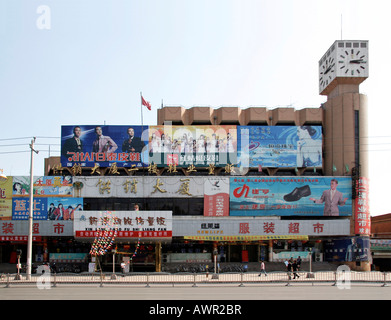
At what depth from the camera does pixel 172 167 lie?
5806 cm

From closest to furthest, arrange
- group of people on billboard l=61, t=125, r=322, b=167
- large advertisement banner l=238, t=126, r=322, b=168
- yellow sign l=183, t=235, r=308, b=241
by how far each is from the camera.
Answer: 1. yellow sign l=183, t=235, r=308, b=241
2. group of people on billboard l=61, t=125, r=322, b=167
3. large advertisement banner l=238, t=126, r=322, b=168

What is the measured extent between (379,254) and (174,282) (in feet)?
118

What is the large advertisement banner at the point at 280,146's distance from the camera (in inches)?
2303

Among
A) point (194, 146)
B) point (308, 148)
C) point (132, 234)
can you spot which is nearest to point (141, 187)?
point (194, 146)

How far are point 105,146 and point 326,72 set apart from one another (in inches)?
1300

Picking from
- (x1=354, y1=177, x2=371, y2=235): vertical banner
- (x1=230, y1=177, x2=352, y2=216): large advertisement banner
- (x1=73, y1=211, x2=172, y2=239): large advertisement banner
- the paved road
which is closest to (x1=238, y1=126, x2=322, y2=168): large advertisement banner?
(x1=230, y1=177, x2=352, y2=216): large advertisement banner

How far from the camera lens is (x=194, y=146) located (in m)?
58.5

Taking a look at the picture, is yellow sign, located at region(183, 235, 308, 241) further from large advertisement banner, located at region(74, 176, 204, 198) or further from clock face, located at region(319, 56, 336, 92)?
clock face, located at region(319, 56, 336, 92)

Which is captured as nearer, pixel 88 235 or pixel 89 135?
pixel 88 235

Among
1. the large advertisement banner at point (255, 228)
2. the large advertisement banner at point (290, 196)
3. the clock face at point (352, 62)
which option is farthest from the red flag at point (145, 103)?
the clock face at point (352, 62)

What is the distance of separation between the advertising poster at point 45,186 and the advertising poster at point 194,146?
1138cm

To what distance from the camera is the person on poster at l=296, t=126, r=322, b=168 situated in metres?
59.0

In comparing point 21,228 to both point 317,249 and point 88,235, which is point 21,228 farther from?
point 317,249
